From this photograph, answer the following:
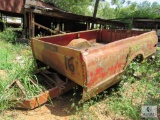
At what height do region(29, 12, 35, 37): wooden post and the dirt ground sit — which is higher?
region(29, 12, 35, 37): wooden post

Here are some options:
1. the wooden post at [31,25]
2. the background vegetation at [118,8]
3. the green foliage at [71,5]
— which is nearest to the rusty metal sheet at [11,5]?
the wooden post at [31,25]

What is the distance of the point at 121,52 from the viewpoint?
3699mm

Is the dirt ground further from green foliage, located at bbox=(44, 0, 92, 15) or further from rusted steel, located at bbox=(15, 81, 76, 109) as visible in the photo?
green foliage, located at bbox=(44, 0, 92, 15)

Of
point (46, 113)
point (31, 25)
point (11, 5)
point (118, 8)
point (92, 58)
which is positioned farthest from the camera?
point (118, 8)

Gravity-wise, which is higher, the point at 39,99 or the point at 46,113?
the point at 39,99

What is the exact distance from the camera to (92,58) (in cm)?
304

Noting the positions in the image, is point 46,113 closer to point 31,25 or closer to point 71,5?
point 31,25

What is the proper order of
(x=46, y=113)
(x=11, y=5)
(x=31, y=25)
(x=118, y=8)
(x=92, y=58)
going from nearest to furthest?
1. (x=92, y=58)
2. (x=46, y=113)
3. (x=31, y=25)
4. (x=11, y=5)
5. (x=118, y=8)

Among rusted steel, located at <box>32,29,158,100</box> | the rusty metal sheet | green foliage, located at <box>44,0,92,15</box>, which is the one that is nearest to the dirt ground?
rusted steel, located at <box>32,29,158,100</box>

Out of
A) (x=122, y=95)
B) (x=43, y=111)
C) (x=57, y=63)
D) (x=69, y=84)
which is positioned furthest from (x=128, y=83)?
(x=43, y=111)

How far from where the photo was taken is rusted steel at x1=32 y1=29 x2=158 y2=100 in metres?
3.02

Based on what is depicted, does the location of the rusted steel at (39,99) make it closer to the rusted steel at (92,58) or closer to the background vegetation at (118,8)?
the rusted steel at (92,58)

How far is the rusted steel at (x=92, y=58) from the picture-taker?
302 centimetres

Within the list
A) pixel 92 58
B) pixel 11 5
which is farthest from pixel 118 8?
pixel 92 58
